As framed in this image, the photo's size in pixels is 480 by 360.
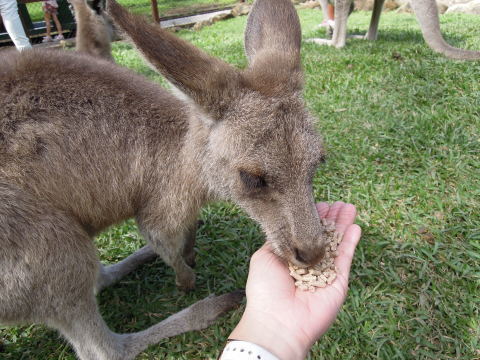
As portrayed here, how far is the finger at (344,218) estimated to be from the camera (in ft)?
7.07

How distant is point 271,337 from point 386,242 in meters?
1.21

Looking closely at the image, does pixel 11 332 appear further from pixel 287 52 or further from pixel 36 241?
pixel 287 52

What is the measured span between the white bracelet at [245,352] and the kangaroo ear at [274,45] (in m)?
1.15

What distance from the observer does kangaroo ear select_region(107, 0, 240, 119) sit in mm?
1598

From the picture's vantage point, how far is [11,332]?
2355 mm

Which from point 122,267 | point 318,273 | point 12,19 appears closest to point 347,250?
point 318,273

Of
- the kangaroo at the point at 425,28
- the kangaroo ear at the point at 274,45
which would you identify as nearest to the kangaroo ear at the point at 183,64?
the kangaroo ear at the point at 274,45

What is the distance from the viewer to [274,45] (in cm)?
224

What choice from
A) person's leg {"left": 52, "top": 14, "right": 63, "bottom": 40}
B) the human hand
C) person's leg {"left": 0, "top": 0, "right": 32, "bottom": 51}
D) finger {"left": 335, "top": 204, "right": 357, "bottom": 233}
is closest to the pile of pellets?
the human hand

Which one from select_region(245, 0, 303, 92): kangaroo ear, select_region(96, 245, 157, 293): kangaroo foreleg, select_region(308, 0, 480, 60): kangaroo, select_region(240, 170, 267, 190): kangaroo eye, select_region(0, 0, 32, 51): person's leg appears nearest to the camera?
select_region(240, 170, 267, 190): kangaroo eye

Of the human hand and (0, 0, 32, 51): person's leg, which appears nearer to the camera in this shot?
the human hand

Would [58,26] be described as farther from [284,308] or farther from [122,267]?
[284,308]

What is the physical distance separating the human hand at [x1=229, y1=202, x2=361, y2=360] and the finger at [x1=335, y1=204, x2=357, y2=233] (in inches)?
4.6

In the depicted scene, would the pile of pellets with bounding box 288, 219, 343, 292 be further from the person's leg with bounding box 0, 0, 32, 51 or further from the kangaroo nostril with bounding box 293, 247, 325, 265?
the person's leg with bounding box 0, 0, 32, 51
